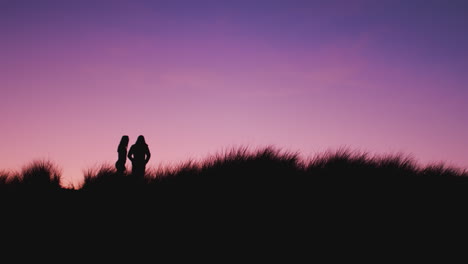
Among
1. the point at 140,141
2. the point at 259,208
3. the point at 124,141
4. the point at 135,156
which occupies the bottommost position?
the point at 259,208

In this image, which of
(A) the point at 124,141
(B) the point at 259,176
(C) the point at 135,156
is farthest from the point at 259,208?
(A) the point at 124,141

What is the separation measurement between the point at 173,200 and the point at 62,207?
1903 mm

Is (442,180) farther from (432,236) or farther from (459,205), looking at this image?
(432,236)

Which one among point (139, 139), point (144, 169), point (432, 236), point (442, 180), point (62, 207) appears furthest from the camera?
point (139, 139)

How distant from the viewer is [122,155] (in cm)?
1046

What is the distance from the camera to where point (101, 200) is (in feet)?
23.6

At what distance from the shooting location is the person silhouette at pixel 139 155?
9.60 meters

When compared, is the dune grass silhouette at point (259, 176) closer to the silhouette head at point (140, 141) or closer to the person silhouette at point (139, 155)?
the person silhouette at point (139, 155)

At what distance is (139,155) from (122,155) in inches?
18.1

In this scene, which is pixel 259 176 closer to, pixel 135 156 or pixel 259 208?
pixel 259 208

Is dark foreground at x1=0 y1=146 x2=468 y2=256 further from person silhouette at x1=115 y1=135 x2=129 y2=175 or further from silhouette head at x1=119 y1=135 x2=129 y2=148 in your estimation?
silhouette head at x1=119 y1=135 x2=129 y2=148

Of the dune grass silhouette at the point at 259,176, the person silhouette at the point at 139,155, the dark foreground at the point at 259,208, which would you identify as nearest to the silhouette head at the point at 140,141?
the person silhouette at the point at 139,155

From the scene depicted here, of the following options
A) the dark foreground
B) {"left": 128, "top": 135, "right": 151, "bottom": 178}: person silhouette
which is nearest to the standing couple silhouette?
{"left": 128, "top": 135, "right": 151, "bottom": 178}: person silhouette

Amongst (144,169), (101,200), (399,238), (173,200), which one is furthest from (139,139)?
(399,238)
